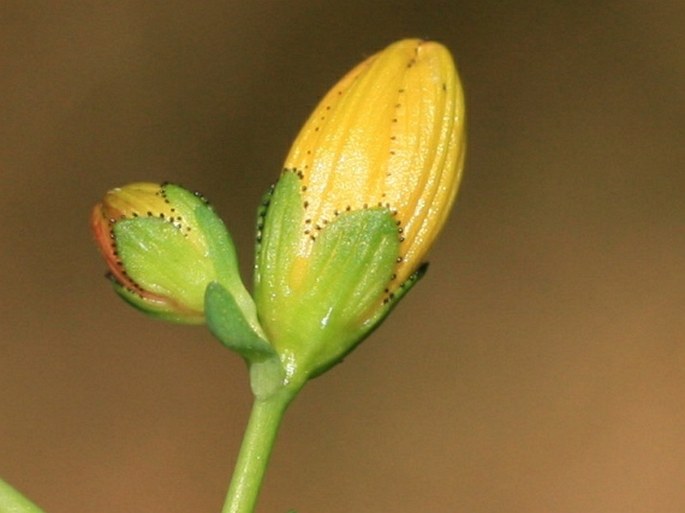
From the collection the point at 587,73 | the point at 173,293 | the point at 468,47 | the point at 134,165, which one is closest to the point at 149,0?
the point at 134,165

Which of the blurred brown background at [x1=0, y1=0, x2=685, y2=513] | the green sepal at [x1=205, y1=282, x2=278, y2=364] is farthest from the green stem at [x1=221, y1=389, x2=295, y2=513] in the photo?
the blurred brown background at [x1=0, y1=0, x2=685, y2=513]

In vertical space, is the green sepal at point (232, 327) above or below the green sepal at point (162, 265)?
below

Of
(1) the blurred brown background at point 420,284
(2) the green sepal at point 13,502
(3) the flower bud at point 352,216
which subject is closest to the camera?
(2) the green sepal at point 13,502

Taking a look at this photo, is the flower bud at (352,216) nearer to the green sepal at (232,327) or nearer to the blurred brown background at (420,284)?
the green sepal at (232,327)

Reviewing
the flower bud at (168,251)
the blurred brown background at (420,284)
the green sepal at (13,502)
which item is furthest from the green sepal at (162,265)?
the blurred brown background at (420,284)

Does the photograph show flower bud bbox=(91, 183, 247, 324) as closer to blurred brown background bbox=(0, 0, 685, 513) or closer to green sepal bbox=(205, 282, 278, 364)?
green sepal bbox=(205, 282, 278, 364)

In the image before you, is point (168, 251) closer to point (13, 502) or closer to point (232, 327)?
point (232, 327)
